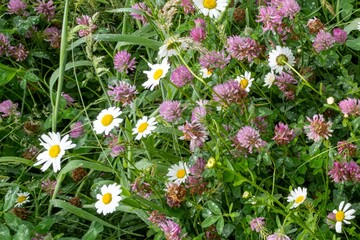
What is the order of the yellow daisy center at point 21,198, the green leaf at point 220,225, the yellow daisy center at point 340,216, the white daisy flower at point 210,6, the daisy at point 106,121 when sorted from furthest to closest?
1. the yellow daisy center at point 21,198
2. the white daisy flower at point 210,6
3. the daisy at point 106,121
4. the green leaf at point 220,225
5. the yellow daisy center at point 340,216

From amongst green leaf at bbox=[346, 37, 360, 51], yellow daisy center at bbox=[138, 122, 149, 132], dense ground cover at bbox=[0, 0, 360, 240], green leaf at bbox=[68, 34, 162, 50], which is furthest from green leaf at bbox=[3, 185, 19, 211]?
green leaf at bbox=[346, 37, 360, 51]

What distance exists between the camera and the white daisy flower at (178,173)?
167 centimetres

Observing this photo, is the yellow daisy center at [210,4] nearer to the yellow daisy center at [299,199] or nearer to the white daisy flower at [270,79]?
the white daisy flower at [270,79]

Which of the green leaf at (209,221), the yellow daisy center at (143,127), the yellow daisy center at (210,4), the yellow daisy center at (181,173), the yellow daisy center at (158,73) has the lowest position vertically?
the green leaf at (209,221)

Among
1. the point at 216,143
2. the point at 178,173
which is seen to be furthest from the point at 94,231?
the point at 216,143

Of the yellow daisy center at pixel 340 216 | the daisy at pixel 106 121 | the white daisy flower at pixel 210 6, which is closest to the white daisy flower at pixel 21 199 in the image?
the daisy at pixel 106 121

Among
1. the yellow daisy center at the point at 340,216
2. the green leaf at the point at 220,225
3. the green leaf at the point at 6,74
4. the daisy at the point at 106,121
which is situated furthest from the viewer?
the green leaf at the point at 6,74

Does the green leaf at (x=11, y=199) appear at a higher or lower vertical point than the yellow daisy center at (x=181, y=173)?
higher

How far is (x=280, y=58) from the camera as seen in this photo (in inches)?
67.0

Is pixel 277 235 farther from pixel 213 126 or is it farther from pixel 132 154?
pixel 132 154

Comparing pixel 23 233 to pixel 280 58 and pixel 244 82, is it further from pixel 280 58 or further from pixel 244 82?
pixel 280 58

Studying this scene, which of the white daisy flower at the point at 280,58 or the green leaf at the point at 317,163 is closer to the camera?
the green leaf at the point at 317,163

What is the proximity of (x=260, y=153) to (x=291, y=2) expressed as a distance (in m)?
0.39

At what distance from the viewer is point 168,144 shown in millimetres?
1930
